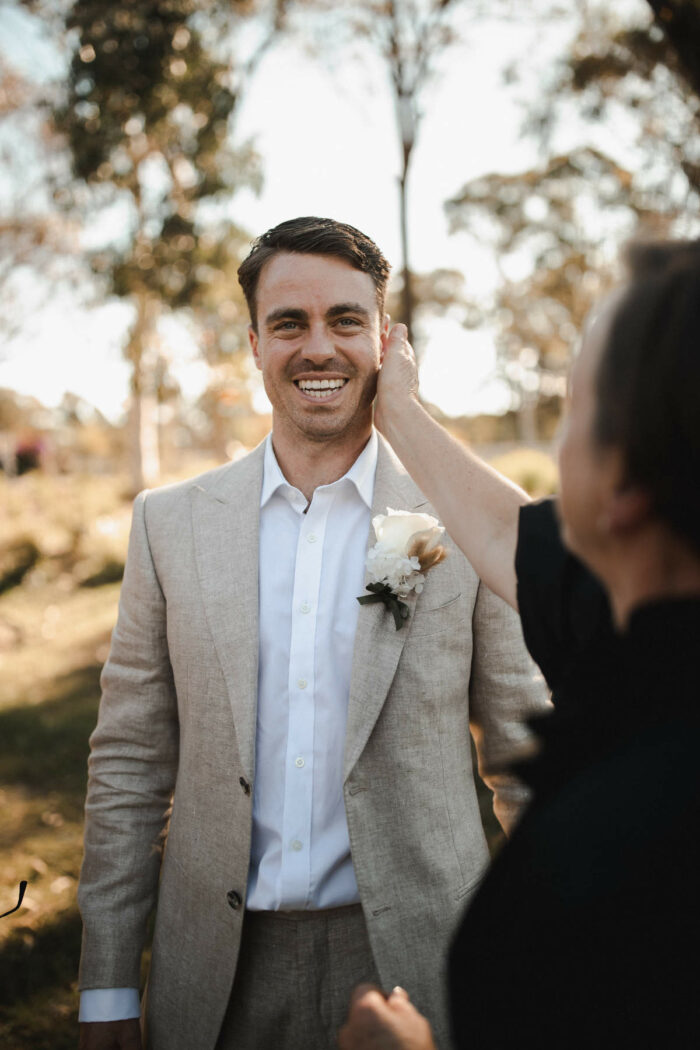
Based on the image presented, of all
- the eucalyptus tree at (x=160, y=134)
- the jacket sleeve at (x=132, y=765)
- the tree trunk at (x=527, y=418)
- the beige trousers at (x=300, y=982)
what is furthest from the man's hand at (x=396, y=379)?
the tree trunk at (x=527, y=418)

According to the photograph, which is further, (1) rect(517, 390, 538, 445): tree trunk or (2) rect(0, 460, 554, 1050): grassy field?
(1) rect(517, 390, 538, 445): tree trunk

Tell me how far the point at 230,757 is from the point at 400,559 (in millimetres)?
705

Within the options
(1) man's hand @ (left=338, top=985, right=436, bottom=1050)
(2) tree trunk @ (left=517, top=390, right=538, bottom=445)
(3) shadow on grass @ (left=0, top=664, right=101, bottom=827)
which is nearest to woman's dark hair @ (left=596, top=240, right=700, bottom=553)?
(1) man's hand @ (left=338, top=985, right=436, bottom=1050)

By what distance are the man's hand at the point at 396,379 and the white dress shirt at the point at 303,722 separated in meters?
0.30

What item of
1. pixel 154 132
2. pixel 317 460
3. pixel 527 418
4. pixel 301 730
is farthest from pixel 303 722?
pixel 527 418

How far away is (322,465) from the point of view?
8.36 ft

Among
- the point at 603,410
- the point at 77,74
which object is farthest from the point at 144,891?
the point at 77,74

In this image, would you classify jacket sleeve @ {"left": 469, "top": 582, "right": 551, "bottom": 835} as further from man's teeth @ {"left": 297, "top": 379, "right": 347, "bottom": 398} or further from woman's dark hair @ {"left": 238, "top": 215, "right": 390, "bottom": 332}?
woman's dark hair @ {"left": 238, "top": 215, "right": 390, "bottom": 332}

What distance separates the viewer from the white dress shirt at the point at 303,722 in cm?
215

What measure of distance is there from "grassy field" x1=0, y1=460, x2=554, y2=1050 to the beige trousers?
2056 mm

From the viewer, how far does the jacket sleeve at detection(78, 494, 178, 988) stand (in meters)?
2.31

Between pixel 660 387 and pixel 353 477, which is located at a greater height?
pixel 353 477

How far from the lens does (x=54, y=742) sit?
6.74 metres

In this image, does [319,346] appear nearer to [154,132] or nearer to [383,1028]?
[383,1028]
